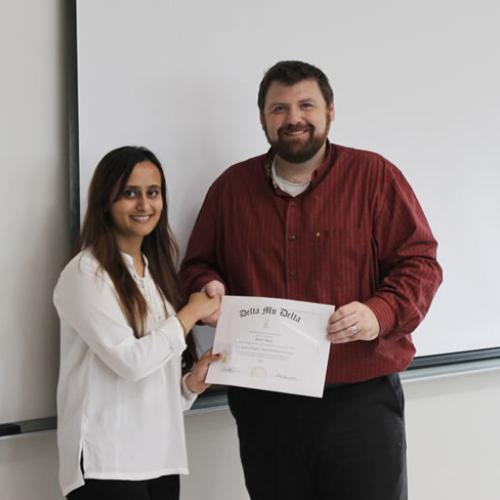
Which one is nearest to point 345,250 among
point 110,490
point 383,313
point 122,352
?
point 383,313

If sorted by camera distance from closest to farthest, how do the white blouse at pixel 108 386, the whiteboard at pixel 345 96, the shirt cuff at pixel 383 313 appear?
the white blouse at pixel 108 386
the shirt cuff at pixel 383 313
the whiteboard at pixel 345 96

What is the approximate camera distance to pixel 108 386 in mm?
1354

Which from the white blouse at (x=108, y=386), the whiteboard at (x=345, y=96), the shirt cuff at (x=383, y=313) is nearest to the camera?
the white blouse at (x=108, y=386)

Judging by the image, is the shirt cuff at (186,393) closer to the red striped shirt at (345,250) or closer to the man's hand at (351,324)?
the red striped shirt at (345,250)

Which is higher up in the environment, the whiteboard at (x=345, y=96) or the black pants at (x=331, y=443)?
the whiteboard at (x=345, y=96)

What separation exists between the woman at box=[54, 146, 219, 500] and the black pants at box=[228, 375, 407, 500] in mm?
207

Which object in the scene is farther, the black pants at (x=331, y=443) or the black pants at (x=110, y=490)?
the black pants at (x=331, y=443)

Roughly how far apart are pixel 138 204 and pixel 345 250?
49 cm

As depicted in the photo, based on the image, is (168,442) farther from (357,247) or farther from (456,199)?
(456,199)

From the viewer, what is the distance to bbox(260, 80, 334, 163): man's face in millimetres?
1518

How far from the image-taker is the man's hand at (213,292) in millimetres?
1487

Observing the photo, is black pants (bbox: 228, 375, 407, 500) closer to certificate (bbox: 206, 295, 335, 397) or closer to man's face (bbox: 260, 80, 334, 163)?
certificate (bbox: 206, 295, 335, 397)

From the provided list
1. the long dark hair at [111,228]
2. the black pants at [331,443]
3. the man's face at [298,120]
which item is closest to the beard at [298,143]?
the man's face at [298,120]

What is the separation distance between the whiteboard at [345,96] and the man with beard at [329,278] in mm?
232
